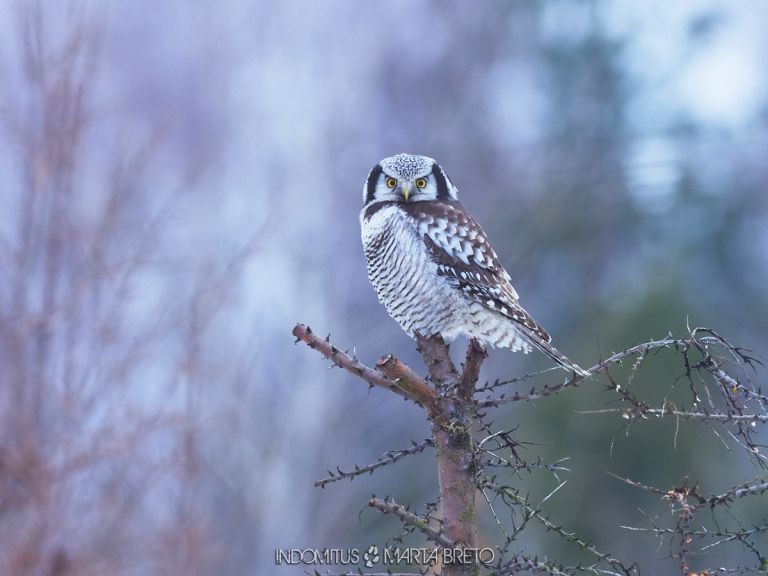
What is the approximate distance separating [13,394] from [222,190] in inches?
253

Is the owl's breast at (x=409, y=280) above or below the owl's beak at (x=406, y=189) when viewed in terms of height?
below

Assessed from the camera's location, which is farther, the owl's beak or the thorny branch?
the owl's beak

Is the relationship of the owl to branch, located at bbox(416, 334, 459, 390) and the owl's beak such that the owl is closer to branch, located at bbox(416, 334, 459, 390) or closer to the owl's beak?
the owl's beak

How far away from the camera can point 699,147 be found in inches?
707

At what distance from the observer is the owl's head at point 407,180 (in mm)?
5020

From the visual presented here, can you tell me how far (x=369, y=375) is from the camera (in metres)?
3.14

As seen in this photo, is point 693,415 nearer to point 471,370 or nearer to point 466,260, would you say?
point 471,370

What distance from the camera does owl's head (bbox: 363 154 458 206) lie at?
502 cm

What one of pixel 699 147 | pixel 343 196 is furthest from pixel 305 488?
pixel 699 147

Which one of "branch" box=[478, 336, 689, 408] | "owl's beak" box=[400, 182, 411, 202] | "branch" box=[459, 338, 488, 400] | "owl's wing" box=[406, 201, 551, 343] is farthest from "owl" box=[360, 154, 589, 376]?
"branch" box=[478, 336, 689, 408]

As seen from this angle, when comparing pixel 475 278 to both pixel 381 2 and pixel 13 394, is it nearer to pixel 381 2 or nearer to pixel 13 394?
pixel 13 394

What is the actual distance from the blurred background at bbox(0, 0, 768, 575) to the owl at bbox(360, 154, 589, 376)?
74 cm

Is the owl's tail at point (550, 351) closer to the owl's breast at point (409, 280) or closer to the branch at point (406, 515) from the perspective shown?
the owl's breast at point (409, 280)

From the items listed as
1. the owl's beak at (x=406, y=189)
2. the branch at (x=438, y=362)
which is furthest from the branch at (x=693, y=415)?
the owl's beak at (x=406, y=189)
